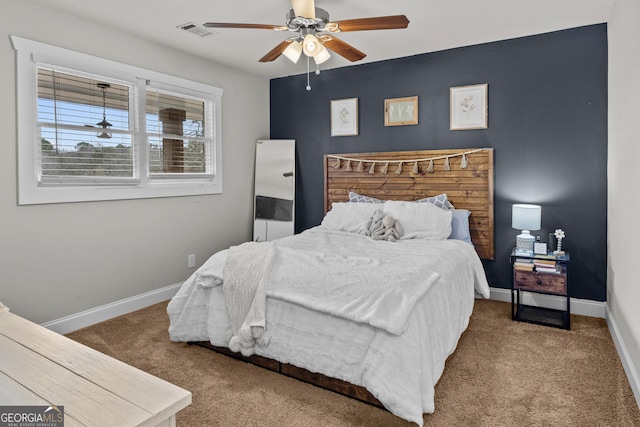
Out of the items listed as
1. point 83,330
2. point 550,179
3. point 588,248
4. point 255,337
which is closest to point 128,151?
point 83,330

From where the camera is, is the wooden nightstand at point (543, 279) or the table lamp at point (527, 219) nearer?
the wooden nightstand at point (543, 279)

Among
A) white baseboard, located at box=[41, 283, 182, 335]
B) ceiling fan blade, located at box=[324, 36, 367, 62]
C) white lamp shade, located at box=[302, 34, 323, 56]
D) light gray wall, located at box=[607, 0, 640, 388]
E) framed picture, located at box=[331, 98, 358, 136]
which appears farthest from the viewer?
framed picture, located at box=[331, 98, 358, 136]

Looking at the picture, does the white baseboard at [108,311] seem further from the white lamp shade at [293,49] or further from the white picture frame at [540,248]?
the white picture frame at [540,248]

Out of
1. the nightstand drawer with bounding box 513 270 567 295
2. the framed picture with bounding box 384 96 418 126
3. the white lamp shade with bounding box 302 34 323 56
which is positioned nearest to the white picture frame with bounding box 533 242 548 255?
the nightstand drawer with bounding box 513 270 567 295

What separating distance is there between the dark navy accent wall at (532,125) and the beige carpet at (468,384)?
0.85 meters

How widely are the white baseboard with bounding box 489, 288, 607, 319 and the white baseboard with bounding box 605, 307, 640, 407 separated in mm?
173

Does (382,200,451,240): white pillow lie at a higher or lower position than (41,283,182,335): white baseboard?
higher

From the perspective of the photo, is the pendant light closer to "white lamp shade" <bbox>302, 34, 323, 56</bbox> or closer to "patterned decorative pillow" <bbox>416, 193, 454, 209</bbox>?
"white lamp shade" <bbox>302, 34, 323, 56</bbox>

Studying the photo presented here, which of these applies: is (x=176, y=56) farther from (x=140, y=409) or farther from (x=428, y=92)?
(x=140, y=409)

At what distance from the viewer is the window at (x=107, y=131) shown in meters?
2.96

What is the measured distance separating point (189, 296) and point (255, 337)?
69 centimetres

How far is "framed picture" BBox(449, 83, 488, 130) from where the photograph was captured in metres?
3.88

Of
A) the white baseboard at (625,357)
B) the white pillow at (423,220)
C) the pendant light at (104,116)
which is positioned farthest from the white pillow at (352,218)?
the pendant light at (104,116)

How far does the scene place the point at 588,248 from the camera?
11.5 feet
